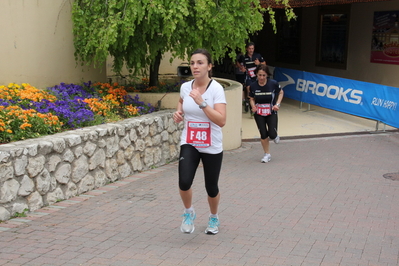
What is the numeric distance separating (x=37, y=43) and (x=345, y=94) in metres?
7.41

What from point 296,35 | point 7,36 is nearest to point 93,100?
point 7,36

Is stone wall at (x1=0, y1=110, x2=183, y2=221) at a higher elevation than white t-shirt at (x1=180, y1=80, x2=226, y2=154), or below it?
below

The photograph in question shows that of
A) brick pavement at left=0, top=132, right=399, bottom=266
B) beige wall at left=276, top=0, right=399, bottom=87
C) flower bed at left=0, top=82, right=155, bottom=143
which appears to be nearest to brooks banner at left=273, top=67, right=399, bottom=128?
beige wall at left=276, top=0, right=399, bottom=87

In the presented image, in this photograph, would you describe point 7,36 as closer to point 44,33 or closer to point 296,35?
point 44,33

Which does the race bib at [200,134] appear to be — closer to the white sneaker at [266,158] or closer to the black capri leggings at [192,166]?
the black capri leggings at [192,166]

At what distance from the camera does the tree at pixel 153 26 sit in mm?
7840

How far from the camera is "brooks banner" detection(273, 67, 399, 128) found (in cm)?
1140

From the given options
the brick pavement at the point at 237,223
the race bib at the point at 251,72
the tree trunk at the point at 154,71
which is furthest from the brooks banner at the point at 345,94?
the tree trunk at the point at 154,71

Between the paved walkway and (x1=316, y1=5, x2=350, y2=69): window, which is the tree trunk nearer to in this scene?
the paved walkway

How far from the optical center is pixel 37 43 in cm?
832

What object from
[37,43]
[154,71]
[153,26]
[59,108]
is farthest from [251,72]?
[59,108]

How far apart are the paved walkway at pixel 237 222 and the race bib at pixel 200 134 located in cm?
98

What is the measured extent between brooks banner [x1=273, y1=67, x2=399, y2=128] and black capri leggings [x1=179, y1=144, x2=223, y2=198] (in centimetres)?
727

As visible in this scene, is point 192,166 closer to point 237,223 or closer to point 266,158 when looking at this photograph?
point 237,223
